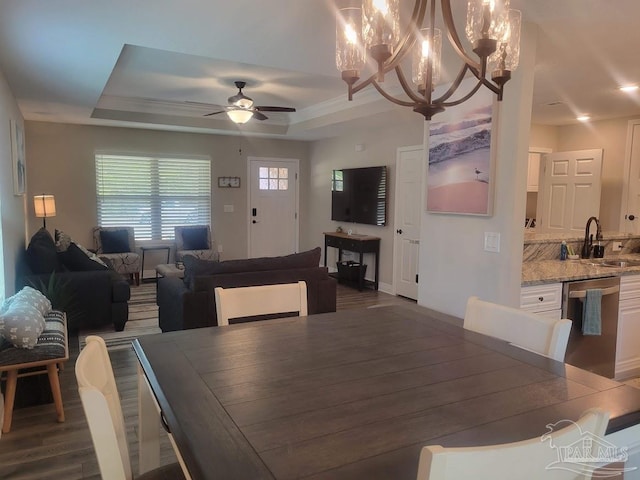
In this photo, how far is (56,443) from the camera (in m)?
2.52

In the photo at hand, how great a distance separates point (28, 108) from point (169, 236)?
2786 millimetres

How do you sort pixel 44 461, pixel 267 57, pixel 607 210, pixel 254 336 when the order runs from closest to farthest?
pixel 254 336
pixel 44 461
pixel 267 57
pixel 607 210

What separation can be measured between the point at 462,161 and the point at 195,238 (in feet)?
17.5

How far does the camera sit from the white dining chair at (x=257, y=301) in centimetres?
208

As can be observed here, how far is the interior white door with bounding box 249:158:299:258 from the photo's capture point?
8211 millimetres

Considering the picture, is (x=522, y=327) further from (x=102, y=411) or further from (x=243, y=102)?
(x=243, y=102)

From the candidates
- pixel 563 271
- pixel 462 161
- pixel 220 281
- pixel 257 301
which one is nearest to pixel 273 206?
pixel 220 281

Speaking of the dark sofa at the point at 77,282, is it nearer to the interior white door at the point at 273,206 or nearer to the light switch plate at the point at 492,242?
the light switch plate at the point at 492,242

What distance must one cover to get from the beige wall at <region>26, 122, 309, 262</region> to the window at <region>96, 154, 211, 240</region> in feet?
0.42

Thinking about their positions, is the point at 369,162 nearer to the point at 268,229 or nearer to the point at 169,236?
the point at 268,229

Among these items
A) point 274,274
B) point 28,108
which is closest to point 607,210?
point 274,274

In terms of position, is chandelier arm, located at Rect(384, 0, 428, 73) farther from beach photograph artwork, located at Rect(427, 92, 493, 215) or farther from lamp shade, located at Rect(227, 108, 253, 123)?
lamp shade, located at Rect(227, 108, 253, 123)

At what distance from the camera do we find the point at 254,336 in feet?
5.78

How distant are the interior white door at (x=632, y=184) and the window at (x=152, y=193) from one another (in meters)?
6.25
